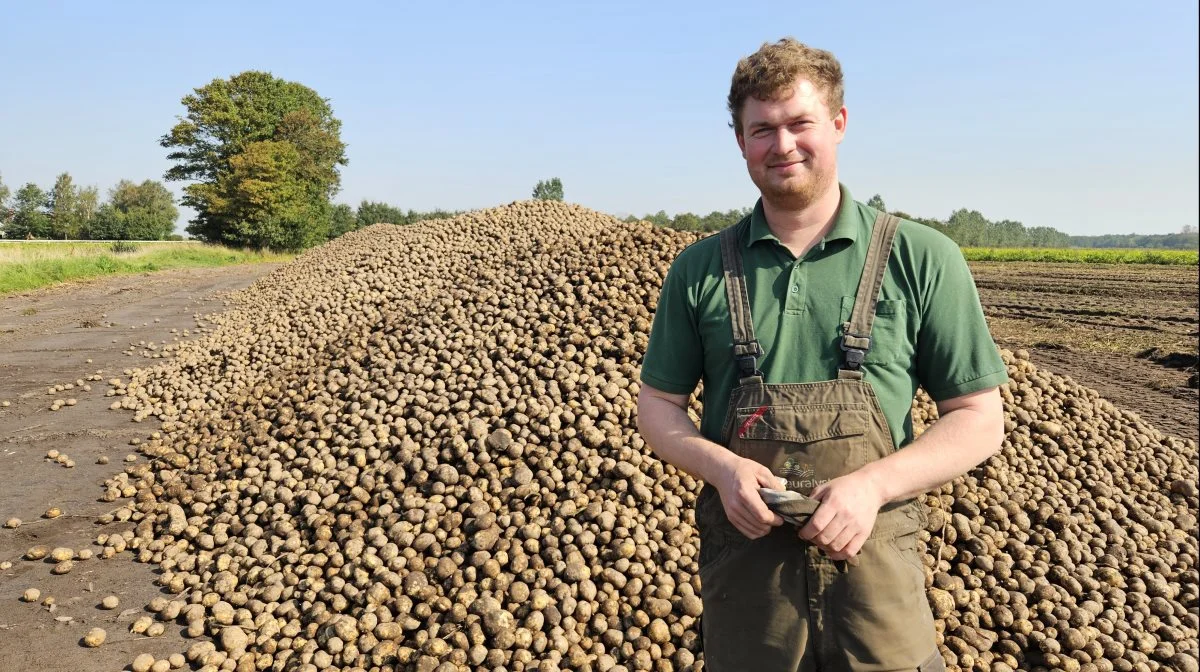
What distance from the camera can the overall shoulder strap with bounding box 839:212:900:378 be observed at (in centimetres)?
160

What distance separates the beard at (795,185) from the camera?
1606 millimetres

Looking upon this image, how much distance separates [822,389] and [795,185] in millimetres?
457

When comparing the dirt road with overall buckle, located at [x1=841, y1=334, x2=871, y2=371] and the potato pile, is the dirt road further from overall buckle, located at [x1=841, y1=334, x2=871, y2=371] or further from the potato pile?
overall buckle, located at [x1=841, y1=334, x2=871, y2=371]

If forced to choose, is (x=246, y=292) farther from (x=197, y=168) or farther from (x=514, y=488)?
(x=197, y=168)

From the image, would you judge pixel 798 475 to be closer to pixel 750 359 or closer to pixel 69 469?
pixel 750 359

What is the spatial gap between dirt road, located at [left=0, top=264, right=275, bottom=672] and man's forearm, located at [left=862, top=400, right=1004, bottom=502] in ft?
11.9

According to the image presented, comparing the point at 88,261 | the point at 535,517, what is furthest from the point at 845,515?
the point at 88,261

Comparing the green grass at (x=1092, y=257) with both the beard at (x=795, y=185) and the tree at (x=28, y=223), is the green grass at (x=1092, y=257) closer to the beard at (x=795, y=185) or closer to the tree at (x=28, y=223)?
the beard at (x=795, y=185)

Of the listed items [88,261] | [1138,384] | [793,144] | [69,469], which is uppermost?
[793,144]

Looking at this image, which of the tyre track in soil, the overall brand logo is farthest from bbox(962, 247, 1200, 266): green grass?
the overall brand logo

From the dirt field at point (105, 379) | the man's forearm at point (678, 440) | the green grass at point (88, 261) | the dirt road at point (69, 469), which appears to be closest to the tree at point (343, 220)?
the green grass at point (88, 261)

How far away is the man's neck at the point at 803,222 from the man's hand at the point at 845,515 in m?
0.55

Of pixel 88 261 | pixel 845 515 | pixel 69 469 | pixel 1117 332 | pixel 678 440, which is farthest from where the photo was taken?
pixel 88 261

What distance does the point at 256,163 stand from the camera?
95.4ft
